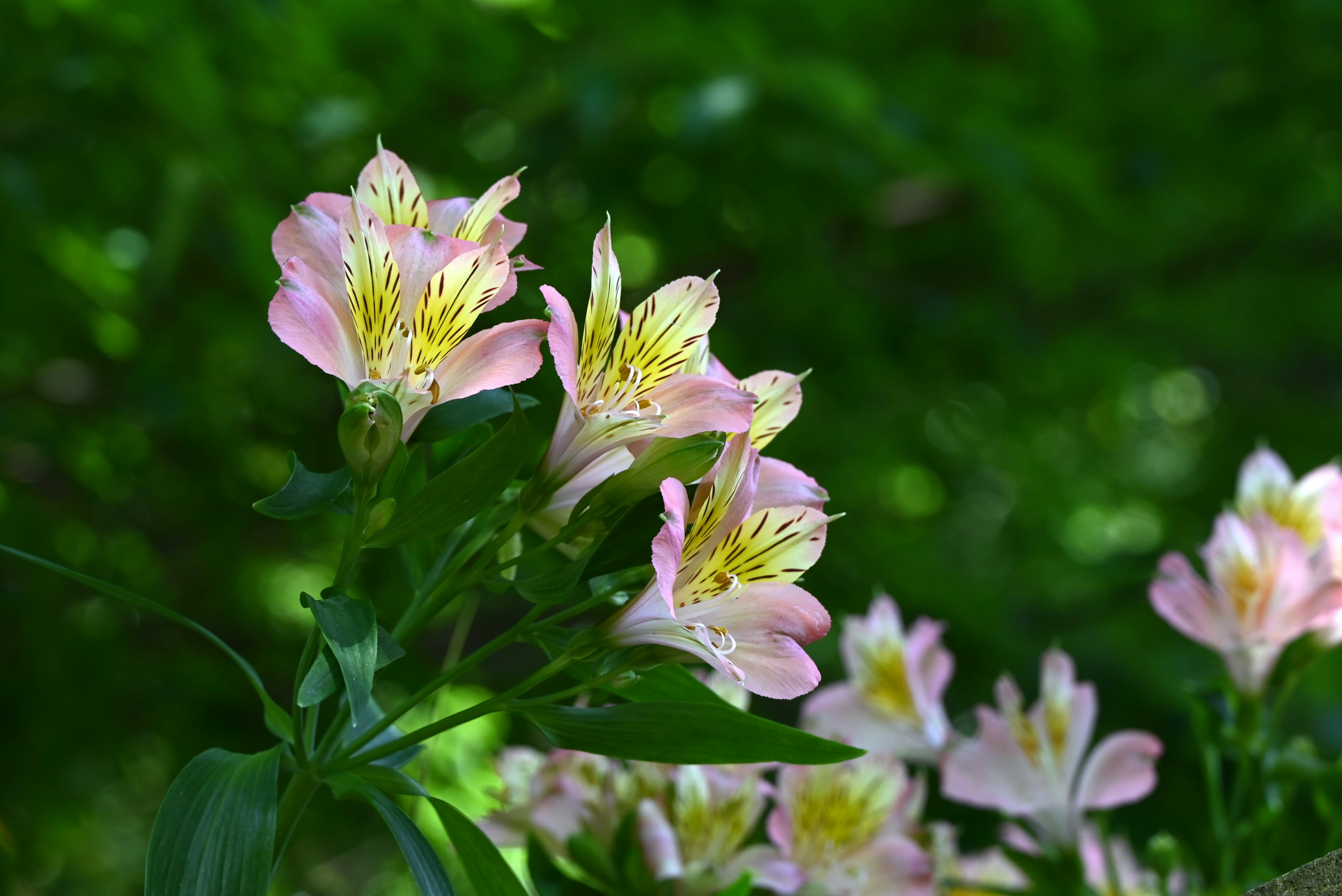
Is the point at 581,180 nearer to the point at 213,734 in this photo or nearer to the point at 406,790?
the point at 213,734

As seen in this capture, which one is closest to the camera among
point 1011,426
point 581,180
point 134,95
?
point 134,95

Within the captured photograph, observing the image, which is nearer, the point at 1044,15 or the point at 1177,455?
the point at 1044,15

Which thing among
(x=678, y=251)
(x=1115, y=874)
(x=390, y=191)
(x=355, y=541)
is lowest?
(x=1115, y=874)

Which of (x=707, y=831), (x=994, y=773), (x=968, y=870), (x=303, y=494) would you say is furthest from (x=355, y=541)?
(x=968, y=870)

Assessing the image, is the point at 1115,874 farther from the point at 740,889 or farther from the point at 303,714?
the point at 303,714

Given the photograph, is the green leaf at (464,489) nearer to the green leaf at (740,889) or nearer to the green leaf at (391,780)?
the green leaf at (391,780)

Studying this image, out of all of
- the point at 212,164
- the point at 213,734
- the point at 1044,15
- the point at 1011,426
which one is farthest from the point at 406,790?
the point at 1011,426

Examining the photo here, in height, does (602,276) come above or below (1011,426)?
below
